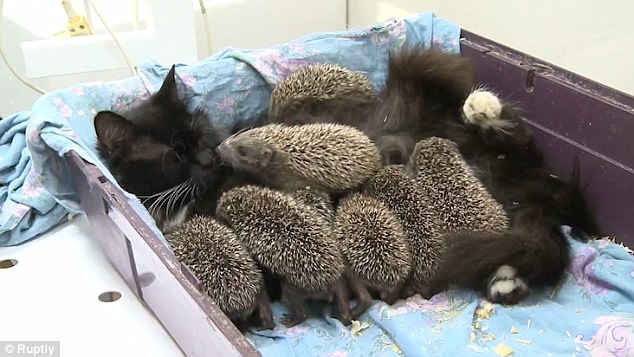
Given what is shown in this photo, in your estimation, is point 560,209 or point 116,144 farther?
point 560,209

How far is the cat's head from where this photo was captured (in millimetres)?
1437

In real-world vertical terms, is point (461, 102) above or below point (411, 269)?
above

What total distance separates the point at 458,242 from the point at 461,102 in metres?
0.46

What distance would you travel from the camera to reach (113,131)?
1.41m

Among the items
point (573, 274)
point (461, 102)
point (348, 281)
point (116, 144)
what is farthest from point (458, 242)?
point (116, 144)

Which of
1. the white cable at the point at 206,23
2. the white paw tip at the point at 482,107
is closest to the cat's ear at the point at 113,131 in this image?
the white paw tip at the point at 482,107

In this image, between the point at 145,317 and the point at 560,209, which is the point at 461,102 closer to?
the point at 560,209

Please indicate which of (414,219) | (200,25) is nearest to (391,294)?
(414,219)

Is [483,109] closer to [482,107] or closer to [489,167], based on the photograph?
[482,107]

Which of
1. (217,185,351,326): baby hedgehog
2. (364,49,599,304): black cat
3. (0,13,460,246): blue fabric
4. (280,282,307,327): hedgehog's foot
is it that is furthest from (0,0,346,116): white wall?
(280,282,307,327): hedgehog's foot

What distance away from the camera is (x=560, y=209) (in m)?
1.58

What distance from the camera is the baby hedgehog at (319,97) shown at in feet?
5.40

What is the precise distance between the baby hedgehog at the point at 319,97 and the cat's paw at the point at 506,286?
1.66 feet

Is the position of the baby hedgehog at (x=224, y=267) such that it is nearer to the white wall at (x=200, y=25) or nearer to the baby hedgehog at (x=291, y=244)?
the baby hedgehog at (x=291, y=244)
